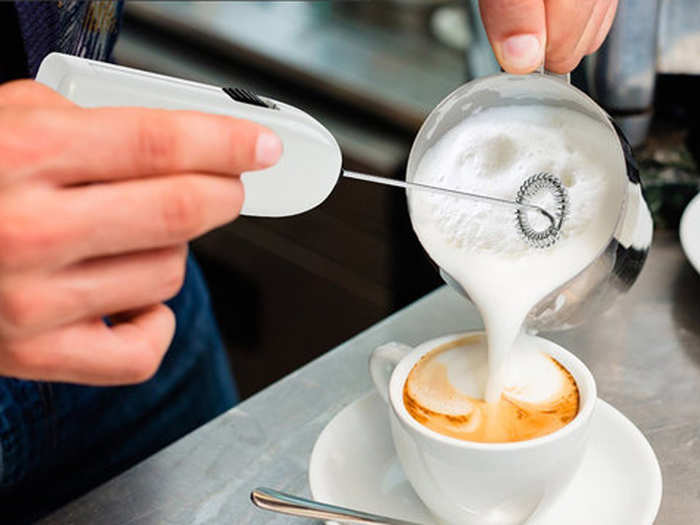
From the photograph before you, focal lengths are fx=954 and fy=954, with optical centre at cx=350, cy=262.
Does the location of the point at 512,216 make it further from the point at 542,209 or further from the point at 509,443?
the point at 509,443

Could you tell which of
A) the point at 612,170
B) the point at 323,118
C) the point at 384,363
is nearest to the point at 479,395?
the point at 384,363

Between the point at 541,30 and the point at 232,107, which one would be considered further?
the point at 541,30

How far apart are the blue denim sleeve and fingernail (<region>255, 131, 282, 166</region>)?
44 cm

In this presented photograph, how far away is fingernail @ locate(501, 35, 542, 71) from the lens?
2.05 feet

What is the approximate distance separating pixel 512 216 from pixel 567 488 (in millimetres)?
187

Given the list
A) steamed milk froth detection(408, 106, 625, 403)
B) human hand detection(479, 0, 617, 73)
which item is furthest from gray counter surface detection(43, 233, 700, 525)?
human hand detection(479, 0, 617, 73)

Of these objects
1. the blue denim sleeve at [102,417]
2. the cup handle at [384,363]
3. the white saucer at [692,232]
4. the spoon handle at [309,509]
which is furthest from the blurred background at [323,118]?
the spoon handle at [309,509]

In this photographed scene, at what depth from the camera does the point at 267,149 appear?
46cm

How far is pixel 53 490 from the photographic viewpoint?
0.89 m

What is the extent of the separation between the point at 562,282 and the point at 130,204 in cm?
33

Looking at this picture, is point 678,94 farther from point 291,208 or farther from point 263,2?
point 263,2

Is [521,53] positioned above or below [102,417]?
above

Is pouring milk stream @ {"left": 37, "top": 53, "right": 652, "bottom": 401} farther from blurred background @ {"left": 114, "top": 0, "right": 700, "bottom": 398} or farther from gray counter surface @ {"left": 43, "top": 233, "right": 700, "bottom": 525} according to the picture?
blurred background @ {"left": 114, "top": 0, "right": 700, "bottom": 398}

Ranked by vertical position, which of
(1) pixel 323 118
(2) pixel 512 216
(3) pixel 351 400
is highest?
(2) pixel 512 216
